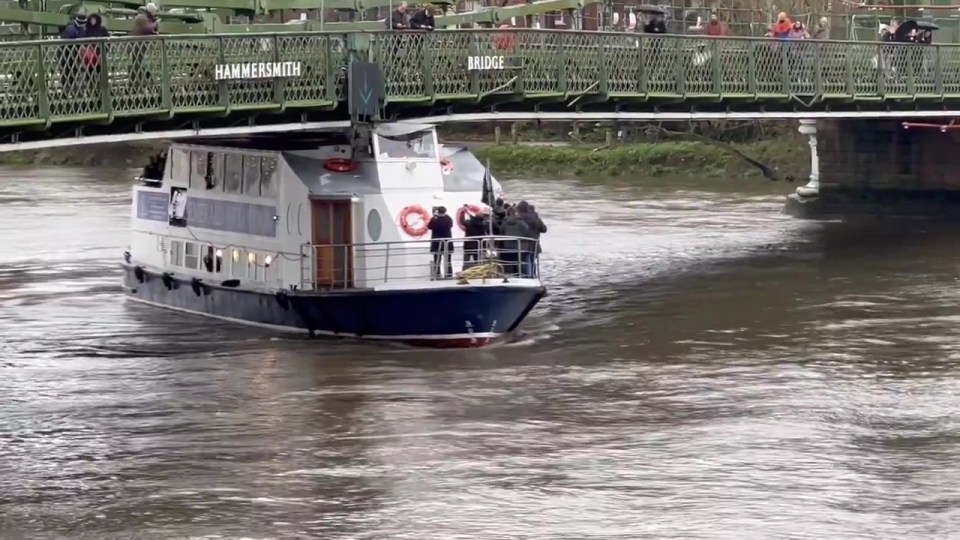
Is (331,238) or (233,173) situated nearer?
(331,238)

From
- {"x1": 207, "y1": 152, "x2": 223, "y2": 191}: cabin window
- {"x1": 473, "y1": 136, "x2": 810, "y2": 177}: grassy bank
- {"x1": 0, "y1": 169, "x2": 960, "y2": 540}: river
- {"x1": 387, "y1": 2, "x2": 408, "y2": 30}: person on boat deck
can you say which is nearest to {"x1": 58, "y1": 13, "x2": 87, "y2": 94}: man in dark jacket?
{"x1": 0, "y1": 169, "x2": 960, "y2": 540}: river

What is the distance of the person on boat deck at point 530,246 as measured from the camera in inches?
1217

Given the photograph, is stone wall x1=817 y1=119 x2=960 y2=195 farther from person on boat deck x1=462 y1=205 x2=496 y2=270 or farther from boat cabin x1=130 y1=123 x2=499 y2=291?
person on boat deck x1=462 y1=205 x2=496 y2=270

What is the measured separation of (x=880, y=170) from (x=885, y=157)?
0.47 meters

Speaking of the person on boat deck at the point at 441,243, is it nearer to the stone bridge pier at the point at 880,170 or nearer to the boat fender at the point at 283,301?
the boat fender at the point at 283,301

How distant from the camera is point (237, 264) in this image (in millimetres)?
34062

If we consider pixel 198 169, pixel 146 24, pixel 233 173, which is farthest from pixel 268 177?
pixel 146 24

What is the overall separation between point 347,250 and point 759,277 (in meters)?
11.8

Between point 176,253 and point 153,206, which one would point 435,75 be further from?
point 153,206

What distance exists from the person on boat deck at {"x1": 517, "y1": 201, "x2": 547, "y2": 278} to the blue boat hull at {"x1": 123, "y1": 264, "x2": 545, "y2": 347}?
1.80 feet

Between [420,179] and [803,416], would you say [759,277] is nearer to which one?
[420,179]

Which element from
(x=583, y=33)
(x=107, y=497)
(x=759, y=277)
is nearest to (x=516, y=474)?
(x=107, y=497)

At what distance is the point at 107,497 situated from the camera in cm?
2136

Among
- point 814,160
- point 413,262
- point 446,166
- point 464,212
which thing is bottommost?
point 413,262
